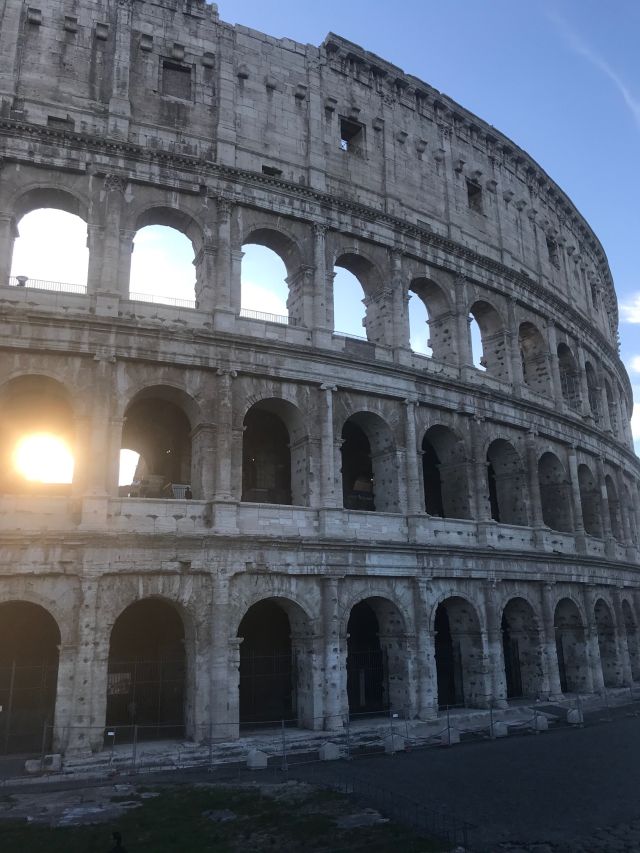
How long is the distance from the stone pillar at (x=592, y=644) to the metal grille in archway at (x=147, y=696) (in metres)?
14.5

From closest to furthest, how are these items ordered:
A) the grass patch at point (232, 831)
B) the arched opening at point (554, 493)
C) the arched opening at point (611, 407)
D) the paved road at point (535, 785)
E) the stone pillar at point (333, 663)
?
the grass patch at point (232, 831) < the paved road at point (535, 785) < the stone pillar at point (333, 663) < the arched opening at point (554, 493) < the arched opening at point (611, 407)

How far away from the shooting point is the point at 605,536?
28219mm

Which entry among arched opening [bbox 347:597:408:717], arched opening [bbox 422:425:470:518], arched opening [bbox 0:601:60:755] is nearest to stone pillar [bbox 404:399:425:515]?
arched opening [bbox 422:425:470:518]

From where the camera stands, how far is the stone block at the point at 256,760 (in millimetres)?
14602

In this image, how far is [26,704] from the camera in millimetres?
16875

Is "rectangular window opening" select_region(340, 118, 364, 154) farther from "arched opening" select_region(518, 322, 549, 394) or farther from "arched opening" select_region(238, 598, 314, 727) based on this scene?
"arched opening" select_region(238, 598, 314, 727)

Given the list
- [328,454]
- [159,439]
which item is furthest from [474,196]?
[159,439]

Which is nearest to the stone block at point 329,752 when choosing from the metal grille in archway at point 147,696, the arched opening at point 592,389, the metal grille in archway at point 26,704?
the metal grille in archway at point 147,696

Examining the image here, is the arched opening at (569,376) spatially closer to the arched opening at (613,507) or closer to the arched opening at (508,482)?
the arched opening at (613,507)

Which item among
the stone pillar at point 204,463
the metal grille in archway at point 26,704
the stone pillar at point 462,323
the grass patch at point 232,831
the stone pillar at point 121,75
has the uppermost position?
the stone pillar at point 121,75

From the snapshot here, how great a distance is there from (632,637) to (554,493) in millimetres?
7896

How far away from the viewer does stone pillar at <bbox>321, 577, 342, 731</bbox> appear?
17.5 meters

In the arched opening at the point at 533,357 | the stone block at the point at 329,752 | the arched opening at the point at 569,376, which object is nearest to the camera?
the stone block at the point at 329,752

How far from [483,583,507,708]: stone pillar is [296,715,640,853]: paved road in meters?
2.54
